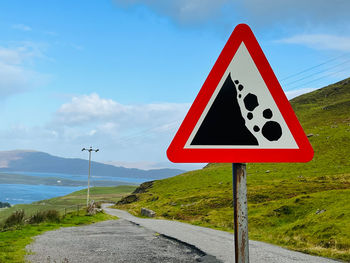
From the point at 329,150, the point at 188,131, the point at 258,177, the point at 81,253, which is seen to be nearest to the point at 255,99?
the point at 188,131

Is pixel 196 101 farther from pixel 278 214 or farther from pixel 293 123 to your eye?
pixel 278 214

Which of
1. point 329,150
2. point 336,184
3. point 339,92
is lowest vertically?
point 336,184

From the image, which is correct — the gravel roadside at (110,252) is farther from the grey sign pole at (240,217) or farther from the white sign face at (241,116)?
the white sign face at (241,116)

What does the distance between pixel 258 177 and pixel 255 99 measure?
242 feet

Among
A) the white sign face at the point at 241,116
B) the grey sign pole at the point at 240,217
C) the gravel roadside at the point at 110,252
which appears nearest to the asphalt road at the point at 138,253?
the gravel roadside at the point at 110,252

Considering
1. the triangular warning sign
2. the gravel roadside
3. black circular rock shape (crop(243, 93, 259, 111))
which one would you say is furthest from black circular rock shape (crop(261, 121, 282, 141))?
the gravel roadside

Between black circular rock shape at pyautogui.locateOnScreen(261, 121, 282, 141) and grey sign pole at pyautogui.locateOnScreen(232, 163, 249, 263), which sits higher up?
black circular rock shape at pyautogui.locateOnScreen(261, 121, 282, 141)

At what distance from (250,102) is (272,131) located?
0.35m

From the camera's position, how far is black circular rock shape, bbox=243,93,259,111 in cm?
287

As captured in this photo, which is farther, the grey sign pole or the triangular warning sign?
the triangular warning sign

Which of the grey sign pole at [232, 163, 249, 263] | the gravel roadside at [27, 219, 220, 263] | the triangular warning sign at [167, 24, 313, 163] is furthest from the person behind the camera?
the gravel roadside at [27, 219, 220, 263]

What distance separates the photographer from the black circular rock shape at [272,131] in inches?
112

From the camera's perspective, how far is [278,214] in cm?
3209

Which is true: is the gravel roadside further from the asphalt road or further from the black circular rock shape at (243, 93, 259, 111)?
the black circular rock shape at (243, 93, 259, 111)
